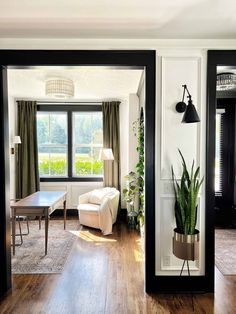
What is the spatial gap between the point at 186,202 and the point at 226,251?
188 centimetres

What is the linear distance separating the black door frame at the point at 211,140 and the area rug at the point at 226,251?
687mm

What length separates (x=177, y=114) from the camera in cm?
236

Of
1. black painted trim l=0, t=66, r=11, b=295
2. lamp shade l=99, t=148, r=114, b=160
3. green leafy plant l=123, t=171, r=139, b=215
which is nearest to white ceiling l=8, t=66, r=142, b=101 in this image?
black painted trim l=0, t=66, r=11, b=295

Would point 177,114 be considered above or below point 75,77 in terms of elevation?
below

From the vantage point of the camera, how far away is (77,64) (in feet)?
7.63

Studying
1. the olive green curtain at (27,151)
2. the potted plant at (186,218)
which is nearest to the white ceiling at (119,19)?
the potted plant at (186,218)

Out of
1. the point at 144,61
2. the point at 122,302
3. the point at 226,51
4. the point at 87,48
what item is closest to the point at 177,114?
the point at 144,61

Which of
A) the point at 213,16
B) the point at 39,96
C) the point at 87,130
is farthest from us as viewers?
the point at 87,130

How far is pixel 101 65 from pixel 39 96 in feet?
10.2

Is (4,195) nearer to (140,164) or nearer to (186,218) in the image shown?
(186,218)

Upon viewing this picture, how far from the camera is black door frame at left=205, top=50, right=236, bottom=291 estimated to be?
2330 millimetres

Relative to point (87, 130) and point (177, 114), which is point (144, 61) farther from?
point (87, 130)

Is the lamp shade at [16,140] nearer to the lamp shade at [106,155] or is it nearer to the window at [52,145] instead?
the window at [52,145]

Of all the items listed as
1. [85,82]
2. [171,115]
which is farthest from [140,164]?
[85,82]
